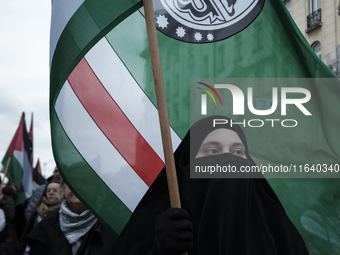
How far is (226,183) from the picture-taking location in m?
1.82

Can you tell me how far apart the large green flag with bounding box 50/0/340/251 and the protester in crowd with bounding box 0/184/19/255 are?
7.50ft

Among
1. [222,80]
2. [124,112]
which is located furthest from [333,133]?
[124,112]

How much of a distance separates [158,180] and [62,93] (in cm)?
88

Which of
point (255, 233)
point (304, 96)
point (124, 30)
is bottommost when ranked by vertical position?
point (255, 233)

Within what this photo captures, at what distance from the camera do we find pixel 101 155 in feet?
7.85

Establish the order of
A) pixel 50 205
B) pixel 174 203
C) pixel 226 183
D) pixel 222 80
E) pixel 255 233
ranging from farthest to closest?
pixel 50 205 → pixel 222 80 → pixel 226 183 → pixel 255 233 → pixel 174 203

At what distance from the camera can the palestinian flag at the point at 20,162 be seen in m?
5.68

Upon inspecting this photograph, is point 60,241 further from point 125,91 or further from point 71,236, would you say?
point 125,91

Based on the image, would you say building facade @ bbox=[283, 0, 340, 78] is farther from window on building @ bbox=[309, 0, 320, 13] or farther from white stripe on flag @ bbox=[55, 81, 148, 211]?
white stripe on flag @ bbox=[55, 81, 148, 211]

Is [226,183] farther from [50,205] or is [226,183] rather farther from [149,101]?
[50,205]

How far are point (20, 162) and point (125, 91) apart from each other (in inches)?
157

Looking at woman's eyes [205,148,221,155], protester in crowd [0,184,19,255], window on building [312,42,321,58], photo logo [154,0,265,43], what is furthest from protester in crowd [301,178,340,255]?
window on building [312,42,321,58]

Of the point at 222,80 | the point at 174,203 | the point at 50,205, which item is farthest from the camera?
the point at 50,205

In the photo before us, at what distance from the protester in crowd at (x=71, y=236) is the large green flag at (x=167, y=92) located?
18.9 inches
